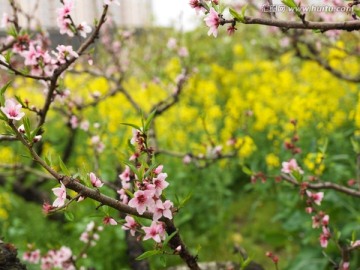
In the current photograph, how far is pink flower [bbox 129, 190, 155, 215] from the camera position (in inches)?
80.3

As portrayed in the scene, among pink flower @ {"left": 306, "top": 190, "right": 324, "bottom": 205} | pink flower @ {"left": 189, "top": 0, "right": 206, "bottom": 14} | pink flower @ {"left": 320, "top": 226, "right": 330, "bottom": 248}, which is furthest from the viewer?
pink flower @ {"left": 306, "top": 190, "right": 324, "bottom": 205}

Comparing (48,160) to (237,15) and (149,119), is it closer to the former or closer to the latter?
(149,119)

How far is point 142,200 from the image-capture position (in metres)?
2.07

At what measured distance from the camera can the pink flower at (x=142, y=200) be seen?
6.69 feet

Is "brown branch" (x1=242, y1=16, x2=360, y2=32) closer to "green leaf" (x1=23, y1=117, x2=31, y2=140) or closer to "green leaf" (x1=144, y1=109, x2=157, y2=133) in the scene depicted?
"green leaf" (x1=144, y1=109, x2=157, y2=133)

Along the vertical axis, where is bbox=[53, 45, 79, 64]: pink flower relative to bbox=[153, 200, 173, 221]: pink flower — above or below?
above

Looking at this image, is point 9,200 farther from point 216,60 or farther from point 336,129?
point 216,60

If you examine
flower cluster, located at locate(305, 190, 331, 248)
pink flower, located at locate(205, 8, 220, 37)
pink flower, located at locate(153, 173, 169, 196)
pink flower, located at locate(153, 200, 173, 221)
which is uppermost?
pink flower, located at locate(205, 8, 220, 37)

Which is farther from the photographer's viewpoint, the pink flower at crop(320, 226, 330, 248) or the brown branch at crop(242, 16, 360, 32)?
the pink flower at crop(320, 226, 330, 248)

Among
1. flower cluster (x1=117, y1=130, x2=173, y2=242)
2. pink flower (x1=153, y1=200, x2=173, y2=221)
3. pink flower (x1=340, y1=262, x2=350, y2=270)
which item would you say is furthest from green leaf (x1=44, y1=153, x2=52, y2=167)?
pink flower (x1=340, y1=262, x2=350, y2=270)

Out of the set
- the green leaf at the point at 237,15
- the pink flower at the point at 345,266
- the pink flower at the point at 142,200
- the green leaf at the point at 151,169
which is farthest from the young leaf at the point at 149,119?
the pink flower at the point at 345,266

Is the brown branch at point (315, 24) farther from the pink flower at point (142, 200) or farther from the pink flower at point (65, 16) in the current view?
the pink flower at point (65, 16)

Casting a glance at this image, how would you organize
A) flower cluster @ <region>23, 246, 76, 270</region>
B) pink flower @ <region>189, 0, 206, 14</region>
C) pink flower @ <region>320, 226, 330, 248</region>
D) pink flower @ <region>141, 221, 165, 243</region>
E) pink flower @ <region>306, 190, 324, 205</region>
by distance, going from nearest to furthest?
pink flower @ <region>141, 221, 165, 243</region> < pink flower @ <region>189, 0, 206, 14</region> < pink flower @ <region>320, 226, 330, 248</region> < pink flower @ <region>306, 190, 324, 205</region> < flower cluster @ <region>23, 246, 76, 270</region>

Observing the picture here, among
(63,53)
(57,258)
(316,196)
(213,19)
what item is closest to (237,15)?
(213,19)
